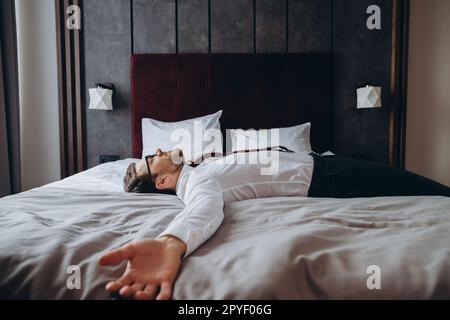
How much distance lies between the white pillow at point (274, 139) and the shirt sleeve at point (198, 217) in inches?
54.2

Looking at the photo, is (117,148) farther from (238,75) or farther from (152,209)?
(152,209)

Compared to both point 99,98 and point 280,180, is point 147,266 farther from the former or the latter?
point 99,98

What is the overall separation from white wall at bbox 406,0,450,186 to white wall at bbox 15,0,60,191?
3.42 m

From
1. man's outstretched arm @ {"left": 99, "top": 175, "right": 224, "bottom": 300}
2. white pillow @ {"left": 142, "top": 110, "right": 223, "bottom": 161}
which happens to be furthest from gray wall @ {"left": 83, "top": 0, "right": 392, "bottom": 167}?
man's outstretched arm @ {"left": 99, "top": 175, "right": 224, "bottom": 300}

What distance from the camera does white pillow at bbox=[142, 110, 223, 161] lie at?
261 centimetres

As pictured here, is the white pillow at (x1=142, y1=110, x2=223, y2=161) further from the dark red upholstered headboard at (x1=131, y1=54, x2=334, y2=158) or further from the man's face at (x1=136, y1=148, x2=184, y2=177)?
the man's face at (x1=136, y1=148, x2=184, y2=177)

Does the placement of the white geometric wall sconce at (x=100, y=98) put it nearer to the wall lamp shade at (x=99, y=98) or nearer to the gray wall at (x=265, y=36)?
the wall lamp shade at (x=99, y=98)

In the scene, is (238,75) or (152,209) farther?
(238,75)

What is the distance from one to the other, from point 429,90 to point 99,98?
3.06 m

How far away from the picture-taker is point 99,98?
2820mm

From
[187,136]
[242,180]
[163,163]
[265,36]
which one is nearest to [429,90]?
[265,36]

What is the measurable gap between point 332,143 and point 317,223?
2.20 meters
